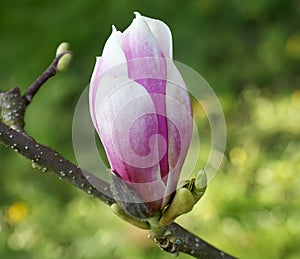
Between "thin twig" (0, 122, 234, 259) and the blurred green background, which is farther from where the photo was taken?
the blurred green background

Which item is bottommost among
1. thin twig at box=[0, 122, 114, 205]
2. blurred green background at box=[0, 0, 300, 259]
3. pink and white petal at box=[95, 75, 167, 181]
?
blurred green background at box=[0, 0, 300, 259]

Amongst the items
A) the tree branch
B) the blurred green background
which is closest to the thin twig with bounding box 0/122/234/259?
the tree branch

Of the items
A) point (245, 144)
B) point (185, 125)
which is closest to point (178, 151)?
point (185, 125)

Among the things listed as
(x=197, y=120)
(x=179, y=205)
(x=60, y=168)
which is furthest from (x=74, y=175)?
(x=197, y=120)

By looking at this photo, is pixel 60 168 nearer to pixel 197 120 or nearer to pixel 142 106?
pixel 142 106

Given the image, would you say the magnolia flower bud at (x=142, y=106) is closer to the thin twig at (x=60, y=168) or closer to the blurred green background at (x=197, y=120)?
the thin twig at (x=60, y=168)

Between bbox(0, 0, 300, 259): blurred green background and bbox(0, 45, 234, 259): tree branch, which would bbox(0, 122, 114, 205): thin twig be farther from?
bbox(0, 0, 300, 259): blurred green background

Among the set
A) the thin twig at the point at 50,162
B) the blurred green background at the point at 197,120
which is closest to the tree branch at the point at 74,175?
the thin twig at the point at 50,162
